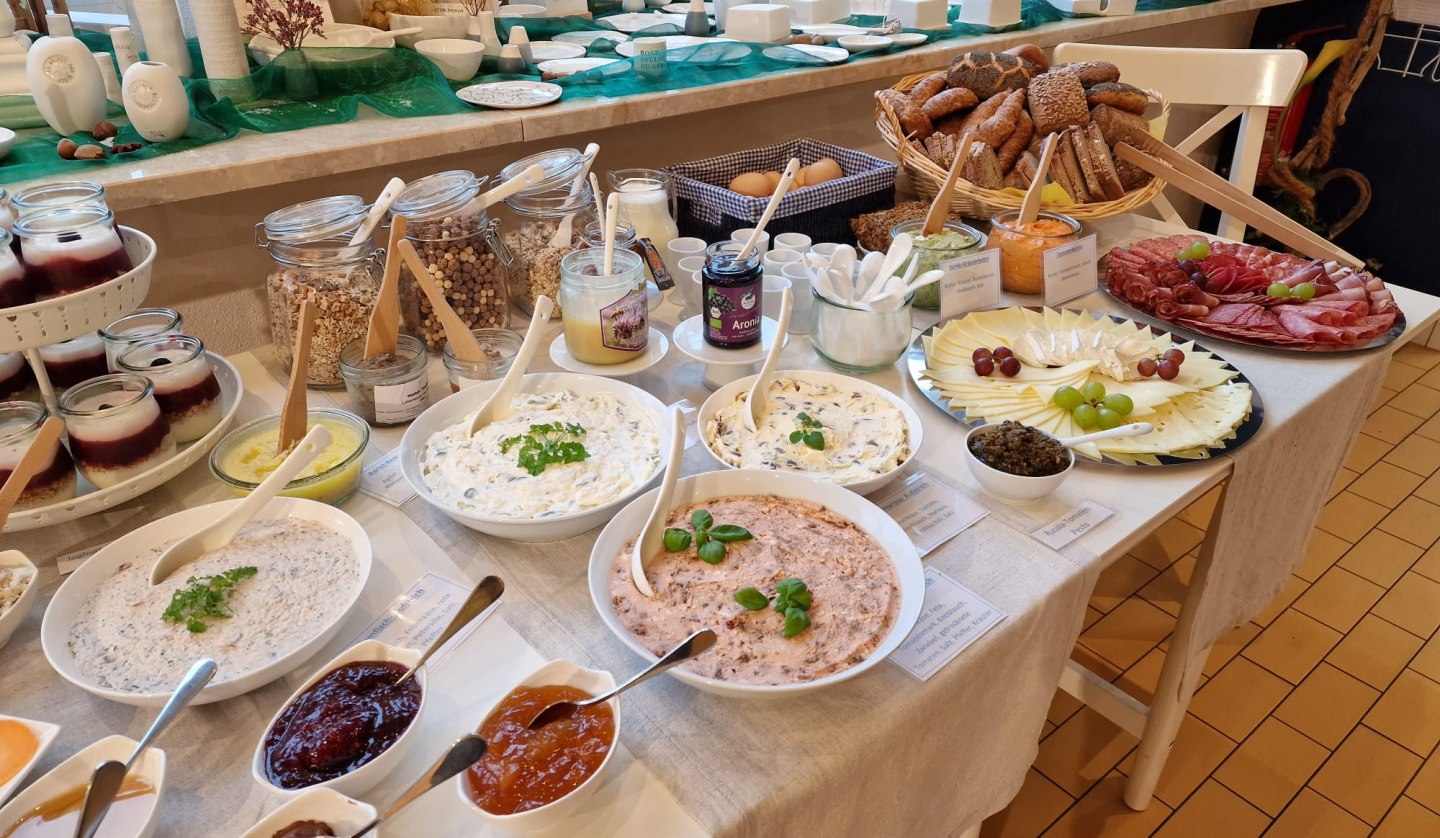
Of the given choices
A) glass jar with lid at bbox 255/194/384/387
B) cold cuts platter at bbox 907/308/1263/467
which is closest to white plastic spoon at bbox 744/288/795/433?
cold cuts platter at bbox 907/308/1263/467

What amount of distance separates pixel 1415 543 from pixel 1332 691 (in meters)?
0.77

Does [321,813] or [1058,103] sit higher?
[1058,103]

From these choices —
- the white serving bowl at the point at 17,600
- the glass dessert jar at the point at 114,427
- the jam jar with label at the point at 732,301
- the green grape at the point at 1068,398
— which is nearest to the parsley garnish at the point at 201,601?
the white serving bowl at the point at 17,600

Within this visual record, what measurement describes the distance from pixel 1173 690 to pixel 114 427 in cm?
178

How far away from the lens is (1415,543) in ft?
8.55

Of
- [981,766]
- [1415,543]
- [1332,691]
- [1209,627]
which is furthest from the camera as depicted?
[1415,543]

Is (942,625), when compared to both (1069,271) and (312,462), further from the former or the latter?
(1069,271)

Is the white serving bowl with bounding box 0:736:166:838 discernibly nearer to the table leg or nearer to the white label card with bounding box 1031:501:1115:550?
the white label card with bounding box 1031:501:1115:550

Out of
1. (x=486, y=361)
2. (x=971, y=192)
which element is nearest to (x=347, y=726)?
(x=486, y=361)

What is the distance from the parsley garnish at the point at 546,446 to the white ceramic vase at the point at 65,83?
116cm

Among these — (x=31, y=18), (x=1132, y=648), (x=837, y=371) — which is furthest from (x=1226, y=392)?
(x=31, y=18)

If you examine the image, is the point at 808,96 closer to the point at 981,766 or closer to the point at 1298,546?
the point at 1298,546

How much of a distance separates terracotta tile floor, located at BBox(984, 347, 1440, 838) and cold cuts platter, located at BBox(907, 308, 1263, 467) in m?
0.93

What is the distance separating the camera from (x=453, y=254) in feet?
4.86
